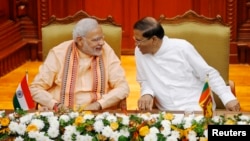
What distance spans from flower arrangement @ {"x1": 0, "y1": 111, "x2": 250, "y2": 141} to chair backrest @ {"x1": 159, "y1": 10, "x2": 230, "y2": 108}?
138 cm

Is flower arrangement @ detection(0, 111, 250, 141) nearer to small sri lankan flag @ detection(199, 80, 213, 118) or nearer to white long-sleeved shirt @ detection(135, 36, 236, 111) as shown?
small sri lankan flag @ detection(199, 80, 213, 118)

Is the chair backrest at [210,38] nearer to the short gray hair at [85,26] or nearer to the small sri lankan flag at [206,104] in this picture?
the short gray hair at [85,26]

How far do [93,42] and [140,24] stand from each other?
34cm

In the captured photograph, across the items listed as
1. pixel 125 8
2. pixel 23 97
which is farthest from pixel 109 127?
pixel 125 8

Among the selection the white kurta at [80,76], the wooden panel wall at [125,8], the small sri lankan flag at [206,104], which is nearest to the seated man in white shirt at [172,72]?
the white kurta at [80,76]

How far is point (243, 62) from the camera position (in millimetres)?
7973

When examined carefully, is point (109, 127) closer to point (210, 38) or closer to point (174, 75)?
point (174, 75)

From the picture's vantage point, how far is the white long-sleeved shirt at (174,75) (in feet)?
13.1

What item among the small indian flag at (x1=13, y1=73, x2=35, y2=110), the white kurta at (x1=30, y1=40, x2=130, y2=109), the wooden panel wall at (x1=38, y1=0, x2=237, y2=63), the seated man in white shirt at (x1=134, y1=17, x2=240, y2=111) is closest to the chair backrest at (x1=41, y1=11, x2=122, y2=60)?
the white kurta at (x1=30, y1=40, x2=130, y2=109)

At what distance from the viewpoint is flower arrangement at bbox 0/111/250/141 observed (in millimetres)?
2760

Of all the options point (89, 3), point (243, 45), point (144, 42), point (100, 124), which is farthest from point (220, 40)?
point (89, 3)

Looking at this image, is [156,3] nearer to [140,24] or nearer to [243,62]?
[243,62]

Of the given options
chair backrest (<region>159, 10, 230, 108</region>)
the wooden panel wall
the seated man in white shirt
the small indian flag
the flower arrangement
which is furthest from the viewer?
the wooden panel wall

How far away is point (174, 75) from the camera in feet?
13.2
